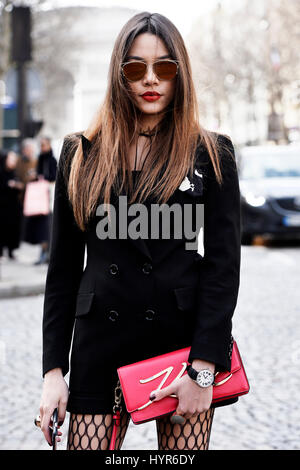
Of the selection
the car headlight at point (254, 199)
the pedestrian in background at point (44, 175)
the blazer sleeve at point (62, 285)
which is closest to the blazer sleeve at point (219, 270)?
the blazer sleeve at point (62, 285)

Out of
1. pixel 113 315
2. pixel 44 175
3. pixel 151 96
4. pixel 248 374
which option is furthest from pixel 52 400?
pixel 44 175

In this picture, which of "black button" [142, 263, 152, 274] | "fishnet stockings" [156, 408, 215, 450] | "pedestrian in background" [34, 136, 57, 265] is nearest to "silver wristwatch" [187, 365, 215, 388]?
"fishnet stockings" [156, 408, 215, 450]

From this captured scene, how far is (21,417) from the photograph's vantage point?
189 inches

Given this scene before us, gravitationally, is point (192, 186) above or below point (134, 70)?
below

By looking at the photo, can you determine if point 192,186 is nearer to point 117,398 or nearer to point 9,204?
point 117,398

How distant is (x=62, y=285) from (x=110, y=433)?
0.41 m

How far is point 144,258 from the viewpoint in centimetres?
219

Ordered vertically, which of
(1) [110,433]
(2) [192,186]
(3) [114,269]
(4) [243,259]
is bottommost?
(4) [243,259]

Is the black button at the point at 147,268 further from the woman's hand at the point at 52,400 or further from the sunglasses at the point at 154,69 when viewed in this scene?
the sunglasses at the point at 154,69

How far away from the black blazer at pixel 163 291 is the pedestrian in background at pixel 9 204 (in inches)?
445

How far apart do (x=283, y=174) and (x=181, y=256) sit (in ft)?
44.9

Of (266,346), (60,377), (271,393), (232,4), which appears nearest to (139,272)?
(60,377)
